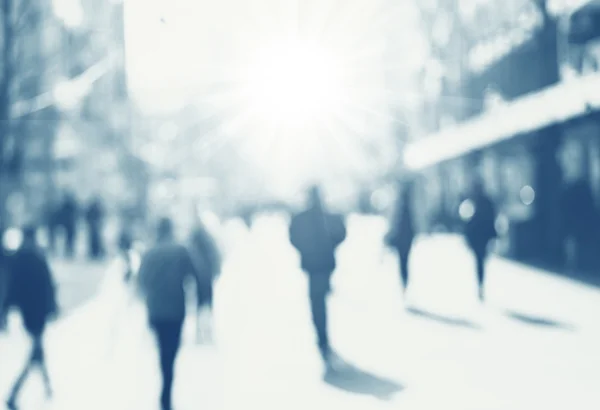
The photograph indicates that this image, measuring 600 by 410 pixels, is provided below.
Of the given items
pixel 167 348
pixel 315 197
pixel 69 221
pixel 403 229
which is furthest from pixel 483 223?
pixel 69 221

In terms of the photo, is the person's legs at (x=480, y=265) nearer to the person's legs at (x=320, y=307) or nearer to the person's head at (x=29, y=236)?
the person's legs at (x=320, y=307)

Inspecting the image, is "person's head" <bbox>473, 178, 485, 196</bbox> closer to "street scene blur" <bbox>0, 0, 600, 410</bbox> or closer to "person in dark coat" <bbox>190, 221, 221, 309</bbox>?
"street scene blur" <bbox>0, 0, 600, 410</bbox>

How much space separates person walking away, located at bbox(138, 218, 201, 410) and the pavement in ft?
2.12

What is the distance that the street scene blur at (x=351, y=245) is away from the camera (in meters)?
6.43

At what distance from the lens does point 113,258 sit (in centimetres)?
2236

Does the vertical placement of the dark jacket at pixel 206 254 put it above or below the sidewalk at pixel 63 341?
above

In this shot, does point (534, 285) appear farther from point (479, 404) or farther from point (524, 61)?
point (524, 61)

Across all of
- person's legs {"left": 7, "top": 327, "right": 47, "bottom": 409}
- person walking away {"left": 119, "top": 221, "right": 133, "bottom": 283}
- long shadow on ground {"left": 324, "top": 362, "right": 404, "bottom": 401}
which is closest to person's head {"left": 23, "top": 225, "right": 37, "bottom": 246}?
person's legs {"left": 7, "top": 327, "right": 47, "bottom": 409}

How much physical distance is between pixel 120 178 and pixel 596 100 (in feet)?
87.9

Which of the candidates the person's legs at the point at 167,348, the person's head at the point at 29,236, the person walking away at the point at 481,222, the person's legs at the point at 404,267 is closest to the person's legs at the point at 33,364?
the person's head at the point at 29,236

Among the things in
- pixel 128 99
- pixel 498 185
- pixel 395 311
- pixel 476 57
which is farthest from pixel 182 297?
pixel 128 99

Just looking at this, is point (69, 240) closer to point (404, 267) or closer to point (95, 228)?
point (95, 228)

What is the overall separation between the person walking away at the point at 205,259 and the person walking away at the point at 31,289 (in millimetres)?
2552

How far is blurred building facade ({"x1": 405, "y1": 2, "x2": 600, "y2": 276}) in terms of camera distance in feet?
47.4
